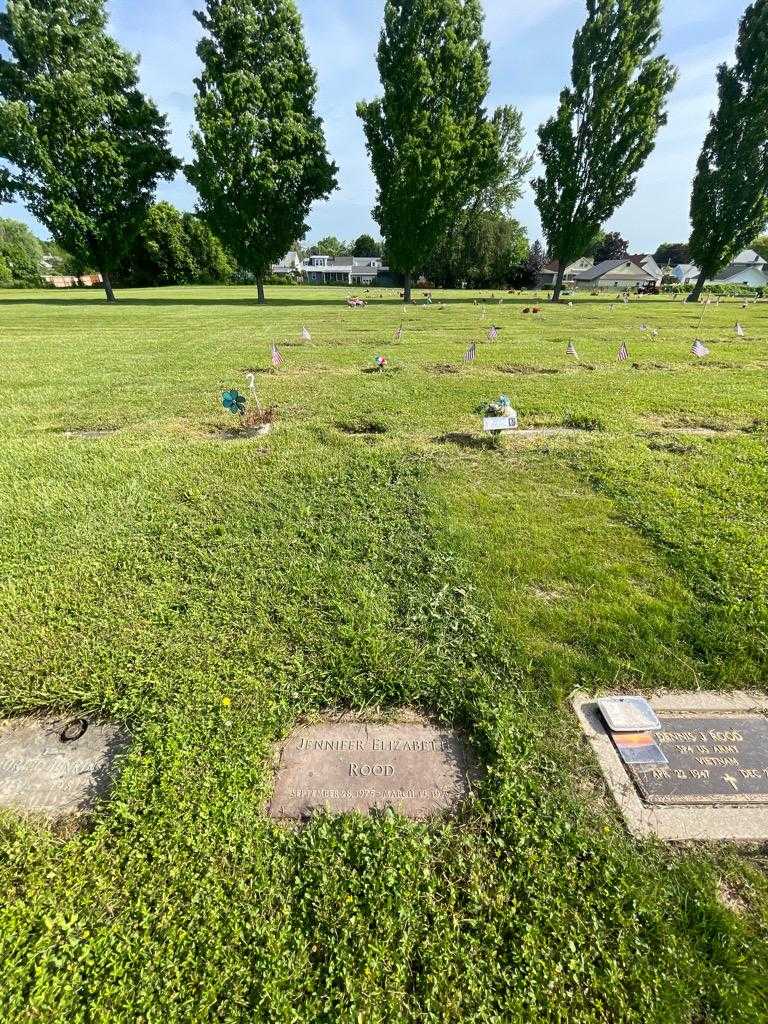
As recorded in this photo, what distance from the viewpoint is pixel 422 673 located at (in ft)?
8.24

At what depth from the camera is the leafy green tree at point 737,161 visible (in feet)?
82.6

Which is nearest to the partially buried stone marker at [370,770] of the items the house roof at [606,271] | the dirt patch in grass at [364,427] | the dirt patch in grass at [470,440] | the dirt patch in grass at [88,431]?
the dirt patch in grass at [470,440]

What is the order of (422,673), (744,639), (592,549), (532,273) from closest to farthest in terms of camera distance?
(422,673)
(744,639)
(592,549)
(532,273)

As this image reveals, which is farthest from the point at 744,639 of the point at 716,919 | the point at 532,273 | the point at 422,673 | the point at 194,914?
the point at 532,273

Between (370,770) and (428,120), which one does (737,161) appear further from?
(370,770)

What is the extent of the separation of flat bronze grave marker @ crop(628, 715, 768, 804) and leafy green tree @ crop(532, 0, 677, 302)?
35.6 metres

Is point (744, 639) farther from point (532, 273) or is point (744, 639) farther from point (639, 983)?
point (532, 273)

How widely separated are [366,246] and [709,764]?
115m

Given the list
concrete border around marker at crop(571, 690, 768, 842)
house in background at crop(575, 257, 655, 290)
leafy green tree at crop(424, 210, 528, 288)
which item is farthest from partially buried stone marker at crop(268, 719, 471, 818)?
house in background at crop(575, 257, 655, 290)

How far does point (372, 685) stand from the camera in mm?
2449

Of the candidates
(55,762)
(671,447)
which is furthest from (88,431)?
(671,447)

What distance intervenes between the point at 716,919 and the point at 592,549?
2.36 metres

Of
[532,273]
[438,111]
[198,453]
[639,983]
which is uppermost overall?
→ [438,111]

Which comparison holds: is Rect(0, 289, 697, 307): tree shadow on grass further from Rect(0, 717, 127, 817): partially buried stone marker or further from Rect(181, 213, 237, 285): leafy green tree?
Rect(0, 717, 127, 817): partially buried stone marker
